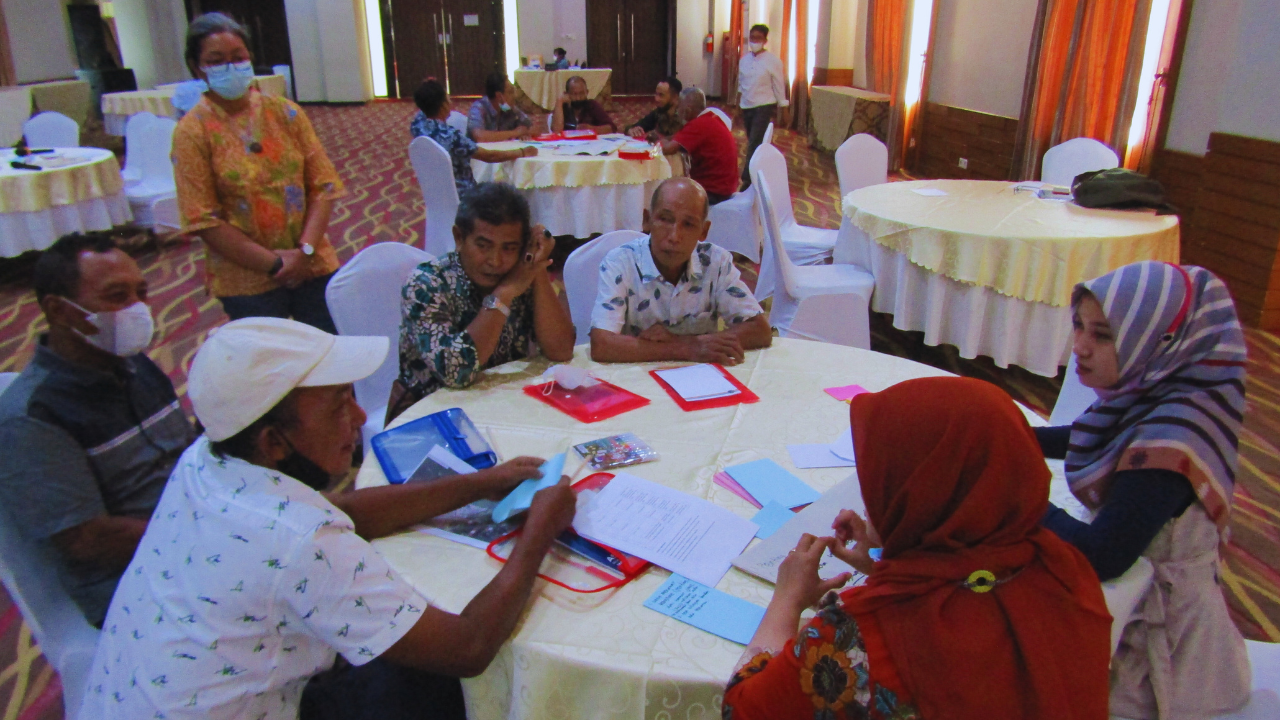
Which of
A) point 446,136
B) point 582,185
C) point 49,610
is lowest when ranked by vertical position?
point 49,610

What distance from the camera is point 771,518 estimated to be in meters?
1.43

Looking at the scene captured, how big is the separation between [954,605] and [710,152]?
4850 mm

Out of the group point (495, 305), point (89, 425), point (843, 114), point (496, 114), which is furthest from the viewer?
point (843, 114)

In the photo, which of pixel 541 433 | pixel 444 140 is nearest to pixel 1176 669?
pixel 541 433

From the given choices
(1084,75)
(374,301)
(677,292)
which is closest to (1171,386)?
(677,292)

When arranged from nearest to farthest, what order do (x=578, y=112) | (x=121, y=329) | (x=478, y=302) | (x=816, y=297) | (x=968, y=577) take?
(x=968, y=577)
(x=121, y=329)
(x=478, y=302)
(x=816, y=297)
(x=578, y=112)

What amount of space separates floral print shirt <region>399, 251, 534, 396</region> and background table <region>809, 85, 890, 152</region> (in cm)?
735

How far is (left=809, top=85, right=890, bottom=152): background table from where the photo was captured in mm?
9312

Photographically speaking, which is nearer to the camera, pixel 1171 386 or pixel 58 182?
pixel 1171 386

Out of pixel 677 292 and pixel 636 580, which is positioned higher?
pixel 677 292

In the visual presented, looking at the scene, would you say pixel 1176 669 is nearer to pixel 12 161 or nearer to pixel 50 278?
pixel 50 278

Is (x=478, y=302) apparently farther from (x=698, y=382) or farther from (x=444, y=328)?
(x=698, y=382)

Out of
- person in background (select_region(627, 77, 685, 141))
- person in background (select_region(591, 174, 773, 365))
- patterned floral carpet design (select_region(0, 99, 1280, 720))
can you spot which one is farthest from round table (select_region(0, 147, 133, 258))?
person in background (select_region(591, 174, 773, 365))

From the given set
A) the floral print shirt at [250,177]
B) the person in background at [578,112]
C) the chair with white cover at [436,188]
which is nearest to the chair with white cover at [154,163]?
the chair with white cover at [436,188]
